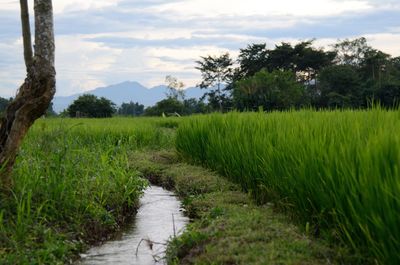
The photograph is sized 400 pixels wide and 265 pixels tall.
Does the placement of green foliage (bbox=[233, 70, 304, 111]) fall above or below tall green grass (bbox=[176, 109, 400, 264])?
above

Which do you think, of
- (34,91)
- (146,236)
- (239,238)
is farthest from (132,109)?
(239,238)

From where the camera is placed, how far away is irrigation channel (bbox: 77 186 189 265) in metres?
4.49

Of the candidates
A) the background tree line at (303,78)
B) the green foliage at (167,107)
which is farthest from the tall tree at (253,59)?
the green foliage at (167,107)

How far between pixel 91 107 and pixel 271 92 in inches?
367

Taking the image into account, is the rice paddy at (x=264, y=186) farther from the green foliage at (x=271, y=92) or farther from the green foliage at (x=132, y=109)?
the green foliage at (x=132, y=109)

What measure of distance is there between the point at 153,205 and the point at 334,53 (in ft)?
110

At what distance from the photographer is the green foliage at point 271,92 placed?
85.9 ft

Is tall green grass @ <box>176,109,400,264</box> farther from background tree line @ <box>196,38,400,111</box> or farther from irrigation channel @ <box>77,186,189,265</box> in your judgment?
background tree line @ <box>196,38,400,111</box>

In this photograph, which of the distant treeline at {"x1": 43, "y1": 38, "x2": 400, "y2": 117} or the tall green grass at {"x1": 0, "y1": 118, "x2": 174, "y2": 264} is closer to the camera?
Answer: the tall green grass at {"x1": 0, "y1": 118, "x2": 174, "y2": 264}

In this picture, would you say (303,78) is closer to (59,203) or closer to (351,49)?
(351,49)

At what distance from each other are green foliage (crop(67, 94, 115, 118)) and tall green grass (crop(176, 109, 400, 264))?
2189 cm

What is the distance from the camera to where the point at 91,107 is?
2830 centimetres

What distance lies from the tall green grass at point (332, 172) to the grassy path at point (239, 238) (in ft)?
0.52

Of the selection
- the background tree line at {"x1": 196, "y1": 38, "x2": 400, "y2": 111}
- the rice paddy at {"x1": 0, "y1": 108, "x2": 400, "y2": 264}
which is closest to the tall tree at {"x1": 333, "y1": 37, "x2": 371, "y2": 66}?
the background tree line at {"x1": 196, "y1": 38, "x2": 400, "y2": 111}
